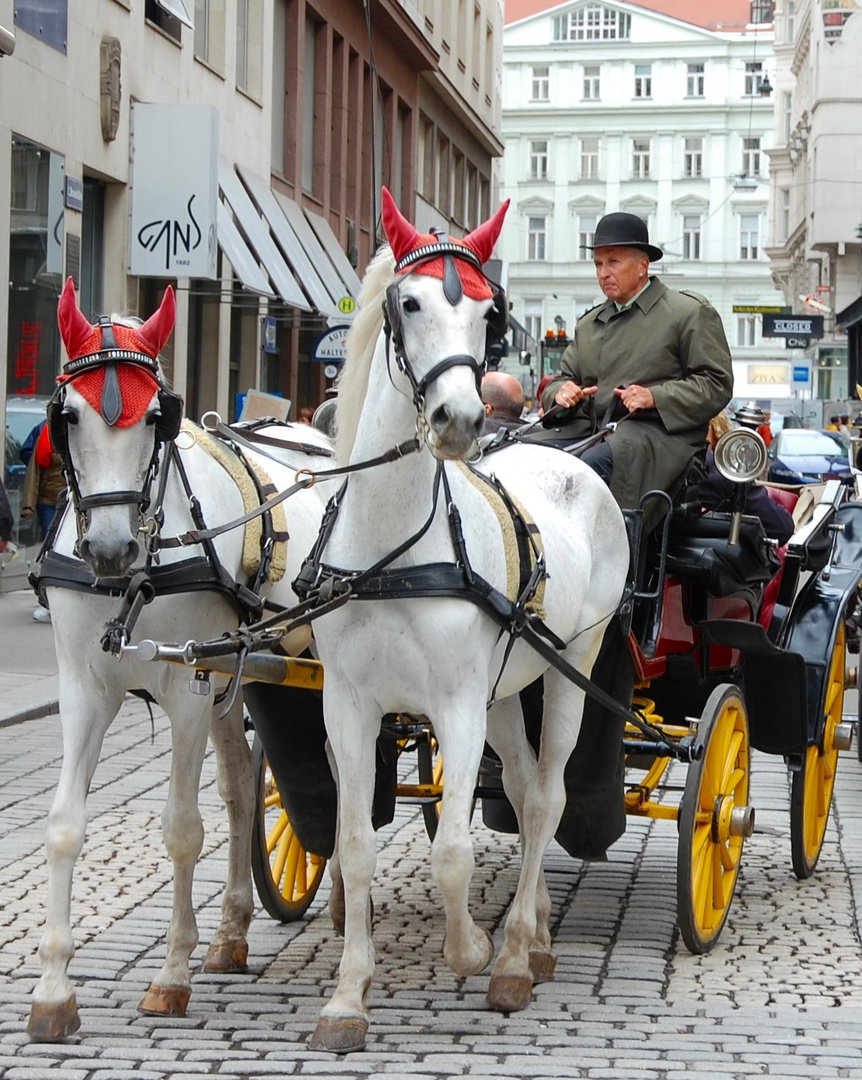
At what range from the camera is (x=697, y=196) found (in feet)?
309

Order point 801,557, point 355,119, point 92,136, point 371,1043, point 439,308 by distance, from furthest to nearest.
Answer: point 355,119, point 92,136, point 801,557, point 371,1043, point 439,308

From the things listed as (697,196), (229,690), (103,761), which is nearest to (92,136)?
(103,761)

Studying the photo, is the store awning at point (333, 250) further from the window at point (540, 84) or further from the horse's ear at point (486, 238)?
the window at point (540, 84)

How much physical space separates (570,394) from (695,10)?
101684 mm

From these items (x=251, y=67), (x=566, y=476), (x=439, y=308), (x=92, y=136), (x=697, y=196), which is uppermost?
(x=697, y=196)

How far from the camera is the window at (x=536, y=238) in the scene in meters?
93.8

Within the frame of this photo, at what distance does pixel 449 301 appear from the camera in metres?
4.70

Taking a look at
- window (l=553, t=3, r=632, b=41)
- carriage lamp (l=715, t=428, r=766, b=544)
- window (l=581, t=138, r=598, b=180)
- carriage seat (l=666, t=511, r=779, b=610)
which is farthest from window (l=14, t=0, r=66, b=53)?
window (l=553, t=3, r=632, b=41)

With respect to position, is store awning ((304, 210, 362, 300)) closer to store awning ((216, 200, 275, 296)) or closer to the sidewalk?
store awning ((216, 200, 275, 296))

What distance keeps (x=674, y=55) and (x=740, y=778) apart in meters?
91.9

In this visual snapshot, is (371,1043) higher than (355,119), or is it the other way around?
(355,119)

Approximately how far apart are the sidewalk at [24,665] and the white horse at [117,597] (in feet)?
19.5

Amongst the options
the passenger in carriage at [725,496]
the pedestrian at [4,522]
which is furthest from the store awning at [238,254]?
the passenger in carriage at [725,496]

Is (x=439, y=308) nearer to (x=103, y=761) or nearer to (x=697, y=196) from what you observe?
(x=103, y=761)
